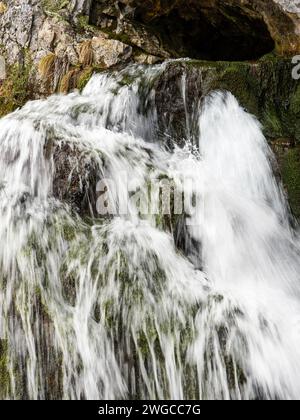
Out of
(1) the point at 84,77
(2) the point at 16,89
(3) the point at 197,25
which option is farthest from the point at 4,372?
(3) the point at 197,25

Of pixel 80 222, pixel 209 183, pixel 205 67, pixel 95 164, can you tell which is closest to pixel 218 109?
pixel 205 67

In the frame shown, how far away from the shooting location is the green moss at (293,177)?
5.00 meters

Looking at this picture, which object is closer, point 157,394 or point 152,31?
point 157,394

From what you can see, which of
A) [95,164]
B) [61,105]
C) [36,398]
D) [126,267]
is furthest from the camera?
[61,105]

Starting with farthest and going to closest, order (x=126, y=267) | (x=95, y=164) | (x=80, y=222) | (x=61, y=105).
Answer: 1. (x=61, y=105)
2. (x=95, y=164)
3. (x=80, y=222)
4. (x=126, y=267)

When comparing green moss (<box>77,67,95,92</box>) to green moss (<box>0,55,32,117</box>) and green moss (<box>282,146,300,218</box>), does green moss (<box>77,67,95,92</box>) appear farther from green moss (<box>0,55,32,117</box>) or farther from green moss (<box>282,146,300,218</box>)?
green moss (<box>282,146,300,218</box>)

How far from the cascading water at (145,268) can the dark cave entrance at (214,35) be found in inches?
106

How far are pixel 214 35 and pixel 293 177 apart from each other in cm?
424

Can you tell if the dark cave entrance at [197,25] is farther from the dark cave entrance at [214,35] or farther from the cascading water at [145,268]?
the cascading water at [145,268]

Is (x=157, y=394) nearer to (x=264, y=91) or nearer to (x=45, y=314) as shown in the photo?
(x=45, y=314)

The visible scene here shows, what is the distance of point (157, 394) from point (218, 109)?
360 cm

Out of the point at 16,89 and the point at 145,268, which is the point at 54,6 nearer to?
the point at 16,89

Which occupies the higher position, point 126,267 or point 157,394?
point 126,267

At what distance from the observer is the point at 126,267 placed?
3.58m
